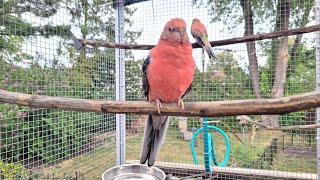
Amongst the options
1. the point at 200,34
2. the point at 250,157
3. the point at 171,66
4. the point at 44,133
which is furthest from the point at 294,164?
the point at 44,133

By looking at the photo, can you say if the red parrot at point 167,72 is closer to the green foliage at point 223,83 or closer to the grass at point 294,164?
the green foliage at point 223,83

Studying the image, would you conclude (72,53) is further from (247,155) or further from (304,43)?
(304,43)

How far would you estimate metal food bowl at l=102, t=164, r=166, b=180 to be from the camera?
7.07 ft

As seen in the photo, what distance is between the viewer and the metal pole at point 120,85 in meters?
2.70

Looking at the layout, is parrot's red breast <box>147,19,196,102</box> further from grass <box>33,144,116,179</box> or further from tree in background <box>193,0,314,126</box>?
tree in background <box>193,0,314,126</box>

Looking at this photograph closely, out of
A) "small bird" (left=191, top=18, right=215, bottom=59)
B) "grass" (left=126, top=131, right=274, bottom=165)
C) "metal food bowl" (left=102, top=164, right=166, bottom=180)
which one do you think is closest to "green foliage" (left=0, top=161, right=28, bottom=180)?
"metal food bowl" (left=102, top=164, right=166, bottom=180)

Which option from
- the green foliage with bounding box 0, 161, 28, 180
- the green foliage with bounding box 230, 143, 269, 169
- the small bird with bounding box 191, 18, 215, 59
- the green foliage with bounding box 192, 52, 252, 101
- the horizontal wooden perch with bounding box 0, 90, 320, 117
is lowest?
the green foliage with bounding box 230, 143, 269, 169

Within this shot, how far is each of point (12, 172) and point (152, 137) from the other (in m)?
1.20

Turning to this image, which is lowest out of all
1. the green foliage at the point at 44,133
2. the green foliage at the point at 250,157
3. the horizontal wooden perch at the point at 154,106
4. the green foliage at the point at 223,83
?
the green foliage at the point at 250,157

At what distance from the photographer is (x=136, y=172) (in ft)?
7.34

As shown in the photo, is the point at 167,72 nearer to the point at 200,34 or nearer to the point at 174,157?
the point at 200,34

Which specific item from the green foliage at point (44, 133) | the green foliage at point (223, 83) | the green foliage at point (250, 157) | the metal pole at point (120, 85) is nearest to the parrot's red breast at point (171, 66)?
the green foliage at point (44, 133)

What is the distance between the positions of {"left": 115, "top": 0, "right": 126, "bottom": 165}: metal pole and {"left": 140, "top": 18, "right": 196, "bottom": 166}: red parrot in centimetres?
104

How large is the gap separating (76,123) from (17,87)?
0.62 metres
